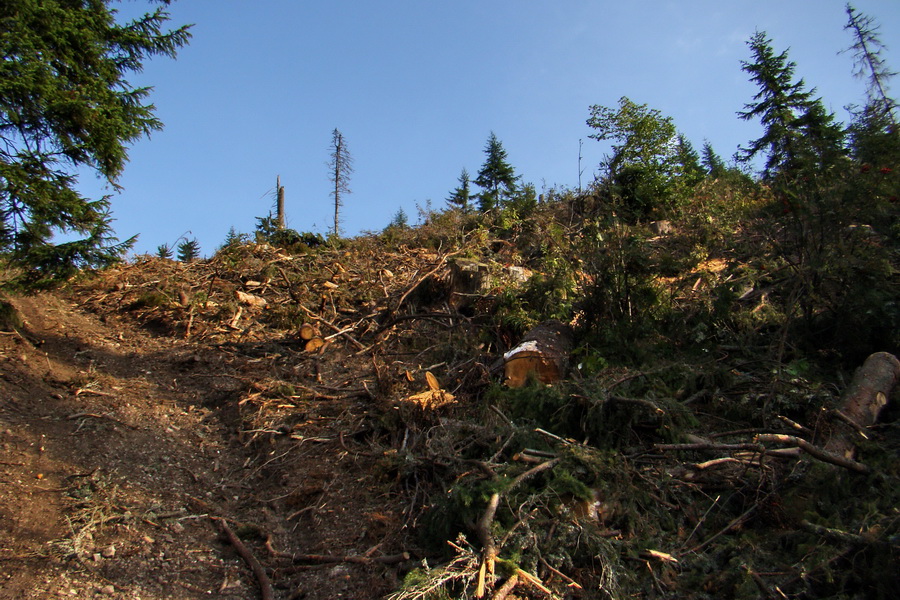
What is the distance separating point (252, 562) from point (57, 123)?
618cm

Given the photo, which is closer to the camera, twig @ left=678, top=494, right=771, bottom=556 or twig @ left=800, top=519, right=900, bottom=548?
twig @ left=800, top=519, right=900, bottom=548

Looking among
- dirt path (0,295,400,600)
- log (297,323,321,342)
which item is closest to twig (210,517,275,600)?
dirt path (0,295,400,600)

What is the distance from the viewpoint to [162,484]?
4.65 meters

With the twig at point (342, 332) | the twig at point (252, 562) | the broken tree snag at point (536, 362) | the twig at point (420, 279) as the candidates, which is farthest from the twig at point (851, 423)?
the twig at point (420, 279)

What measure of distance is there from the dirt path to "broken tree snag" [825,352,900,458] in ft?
12.0

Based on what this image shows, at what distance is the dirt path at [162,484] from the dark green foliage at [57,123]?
4.51 ft

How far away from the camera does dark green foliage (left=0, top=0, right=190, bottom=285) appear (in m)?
5.84

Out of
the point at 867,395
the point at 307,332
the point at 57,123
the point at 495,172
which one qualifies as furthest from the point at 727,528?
the point at 495,172

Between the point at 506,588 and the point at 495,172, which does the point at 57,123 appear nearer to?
the point at 506,588

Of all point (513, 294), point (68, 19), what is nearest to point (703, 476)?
point (513, 294)

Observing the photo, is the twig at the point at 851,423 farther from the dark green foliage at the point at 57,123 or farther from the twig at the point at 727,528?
the dark green foliage at the point at 57,123

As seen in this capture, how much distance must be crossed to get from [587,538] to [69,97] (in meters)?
7.68

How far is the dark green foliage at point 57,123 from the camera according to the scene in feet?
19.1

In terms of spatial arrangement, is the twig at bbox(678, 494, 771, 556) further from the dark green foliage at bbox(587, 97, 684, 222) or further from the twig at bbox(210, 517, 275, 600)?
the dark green foliage at bbox(587, 97, 684, 222)
